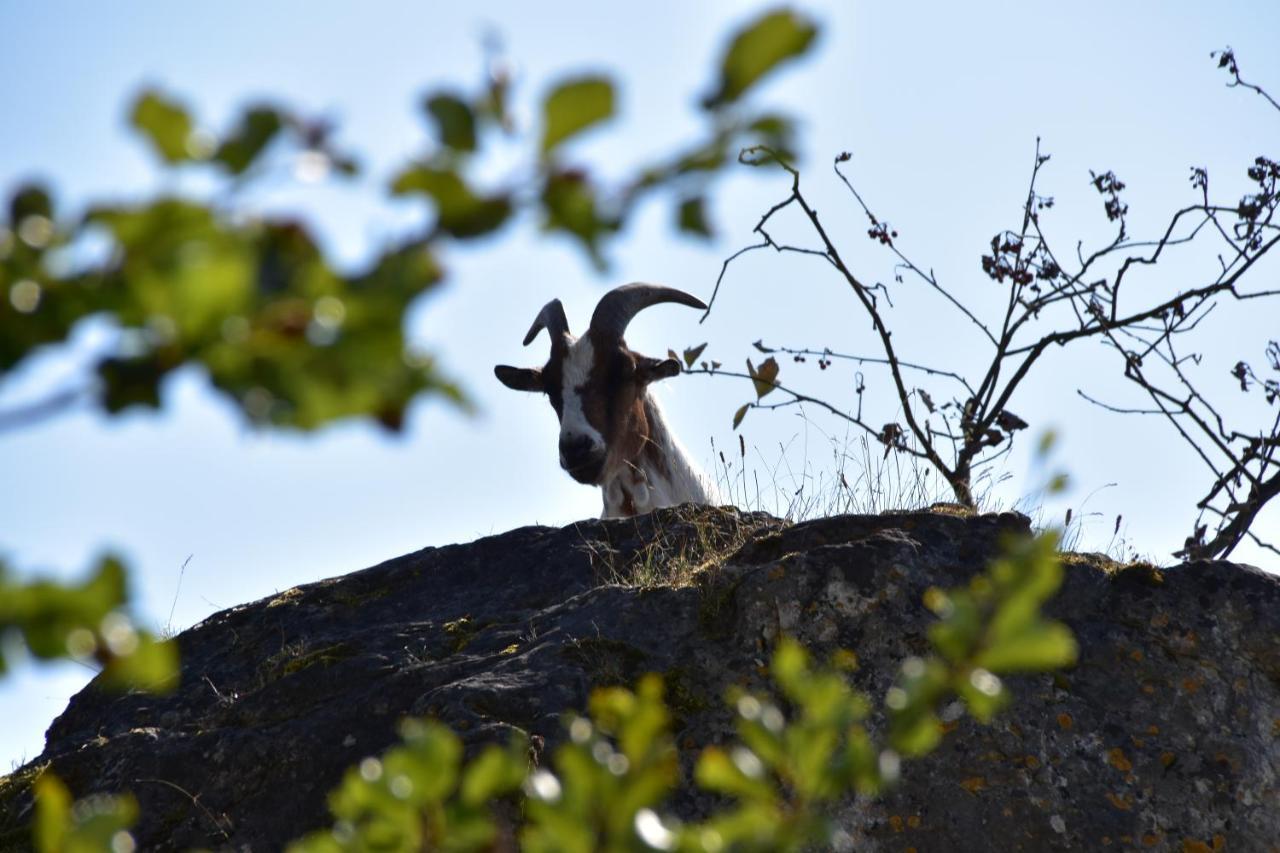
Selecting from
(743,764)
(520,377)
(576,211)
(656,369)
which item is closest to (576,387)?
(656,369)

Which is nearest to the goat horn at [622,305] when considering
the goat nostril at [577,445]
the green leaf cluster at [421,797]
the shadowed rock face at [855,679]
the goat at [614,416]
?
the goat at [614,416]

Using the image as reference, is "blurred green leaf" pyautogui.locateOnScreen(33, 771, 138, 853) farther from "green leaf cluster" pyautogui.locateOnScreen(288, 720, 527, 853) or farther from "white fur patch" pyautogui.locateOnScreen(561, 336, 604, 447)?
"white fur patch" pyautogui.locateOnScreen(561, 336, 604, 447)

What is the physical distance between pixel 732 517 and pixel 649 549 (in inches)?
21.5

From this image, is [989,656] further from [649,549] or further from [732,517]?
[732,517]

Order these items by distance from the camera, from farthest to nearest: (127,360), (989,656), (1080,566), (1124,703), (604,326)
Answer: (604,326) → (1080,566) → (1124,703) → (989,656) → (127,360)

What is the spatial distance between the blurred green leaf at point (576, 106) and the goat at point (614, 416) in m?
7.16

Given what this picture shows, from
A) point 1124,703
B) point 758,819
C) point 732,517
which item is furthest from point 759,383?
point 758,819

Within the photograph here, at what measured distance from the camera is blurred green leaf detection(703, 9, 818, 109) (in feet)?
3.03

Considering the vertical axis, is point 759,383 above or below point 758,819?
above

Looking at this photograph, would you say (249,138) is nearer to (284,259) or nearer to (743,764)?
(284,259)

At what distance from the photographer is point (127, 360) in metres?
0.90

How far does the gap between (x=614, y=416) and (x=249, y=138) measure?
24.4 feet

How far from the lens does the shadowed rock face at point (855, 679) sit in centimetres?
405

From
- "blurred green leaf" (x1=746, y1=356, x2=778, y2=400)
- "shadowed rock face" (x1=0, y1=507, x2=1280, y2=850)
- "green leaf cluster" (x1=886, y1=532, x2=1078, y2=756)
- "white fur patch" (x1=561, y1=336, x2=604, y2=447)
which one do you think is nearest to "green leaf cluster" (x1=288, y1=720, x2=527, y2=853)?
"green leaf cluster" (x1=886, y1=532, x2=1078, y2=756)
